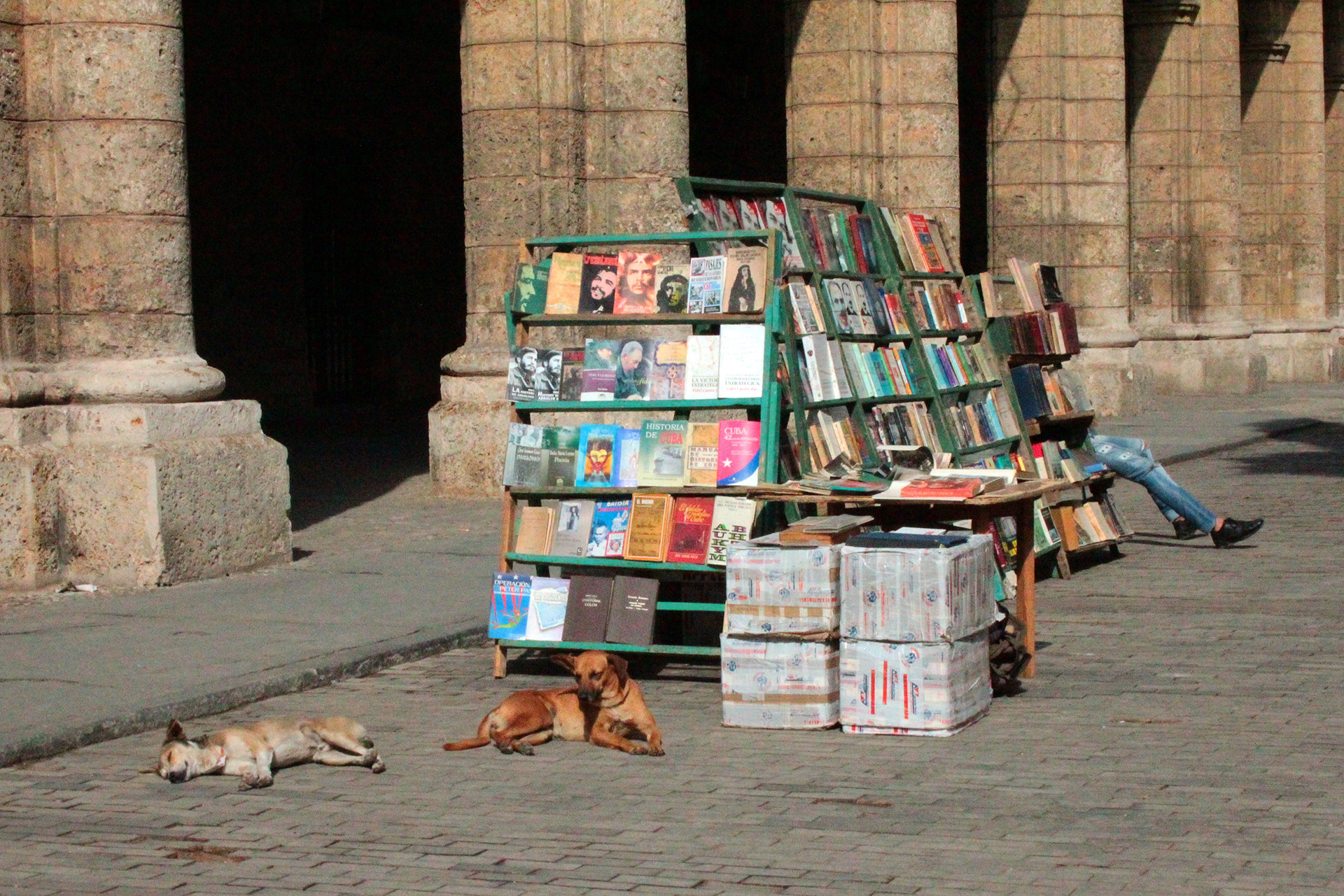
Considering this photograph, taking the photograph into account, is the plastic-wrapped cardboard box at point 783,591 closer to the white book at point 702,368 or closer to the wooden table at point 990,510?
the wooden table at point 990,510

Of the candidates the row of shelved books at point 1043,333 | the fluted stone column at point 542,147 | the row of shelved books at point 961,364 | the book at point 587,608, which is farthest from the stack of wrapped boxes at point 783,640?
the fluted stone column at point 542,147

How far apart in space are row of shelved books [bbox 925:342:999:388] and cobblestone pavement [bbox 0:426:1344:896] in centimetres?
A: 244

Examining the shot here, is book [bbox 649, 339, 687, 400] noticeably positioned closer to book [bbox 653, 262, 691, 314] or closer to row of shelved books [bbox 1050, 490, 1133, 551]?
book [bbox 653, 262, 691, 314]

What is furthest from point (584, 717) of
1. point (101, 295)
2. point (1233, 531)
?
point (1233, 531)

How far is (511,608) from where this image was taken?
890 centimetres

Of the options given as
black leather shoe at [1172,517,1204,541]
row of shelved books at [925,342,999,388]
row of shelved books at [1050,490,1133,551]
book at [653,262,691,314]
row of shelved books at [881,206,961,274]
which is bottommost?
black leather shoe at [1172,517,1204,541]

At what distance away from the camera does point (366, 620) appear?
9.70 metres

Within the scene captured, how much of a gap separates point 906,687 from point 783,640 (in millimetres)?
515

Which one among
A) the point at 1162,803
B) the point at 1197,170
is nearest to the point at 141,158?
the point at 1162,803

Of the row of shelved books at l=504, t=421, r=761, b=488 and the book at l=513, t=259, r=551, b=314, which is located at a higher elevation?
the book at l=513, t=259, r=551, b=314

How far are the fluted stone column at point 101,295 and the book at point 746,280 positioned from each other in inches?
144

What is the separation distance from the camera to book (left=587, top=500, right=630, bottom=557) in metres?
8.91

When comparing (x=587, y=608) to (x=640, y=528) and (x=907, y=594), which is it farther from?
(x=907, y=594)

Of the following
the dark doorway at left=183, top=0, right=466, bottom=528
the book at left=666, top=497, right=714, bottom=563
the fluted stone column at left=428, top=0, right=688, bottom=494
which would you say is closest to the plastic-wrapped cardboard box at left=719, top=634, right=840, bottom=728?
the book at left=666, top=497, right=714, bottom=563
